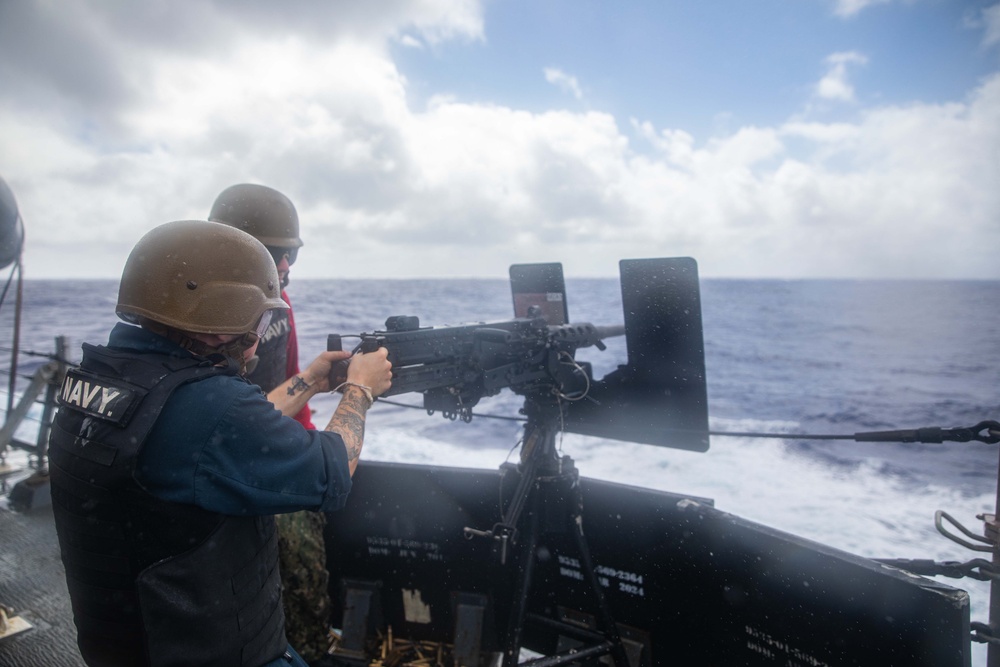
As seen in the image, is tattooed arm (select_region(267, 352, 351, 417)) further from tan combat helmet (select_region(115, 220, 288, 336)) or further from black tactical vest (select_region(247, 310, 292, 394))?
tan combat helmet (select_region(115, 220, 288, 336))

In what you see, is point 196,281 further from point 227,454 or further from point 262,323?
point 227,454

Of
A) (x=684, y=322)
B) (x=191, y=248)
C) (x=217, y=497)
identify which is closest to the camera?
(x=217, y=497)

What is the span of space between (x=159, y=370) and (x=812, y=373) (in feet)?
67.8

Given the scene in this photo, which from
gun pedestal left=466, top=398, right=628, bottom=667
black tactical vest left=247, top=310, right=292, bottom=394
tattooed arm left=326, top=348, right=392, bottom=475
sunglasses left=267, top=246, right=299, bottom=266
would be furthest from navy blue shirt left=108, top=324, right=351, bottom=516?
sunglasses left=267, top=246, right=299, bottom=266

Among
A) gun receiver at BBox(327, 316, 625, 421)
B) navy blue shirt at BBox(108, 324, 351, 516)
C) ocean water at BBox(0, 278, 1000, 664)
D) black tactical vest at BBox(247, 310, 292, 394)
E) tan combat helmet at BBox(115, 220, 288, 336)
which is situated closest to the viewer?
navy blue shirt at BBox(108, 324, 351, 516)

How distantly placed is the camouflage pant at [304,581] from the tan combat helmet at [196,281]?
1.94m

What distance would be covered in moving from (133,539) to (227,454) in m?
0.40

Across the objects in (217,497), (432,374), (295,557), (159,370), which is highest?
(159,370)

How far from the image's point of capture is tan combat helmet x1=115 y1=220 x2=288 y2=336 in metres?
1.86

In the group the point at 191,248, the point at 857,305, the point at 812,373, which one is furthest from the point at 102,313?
the point at 857,305

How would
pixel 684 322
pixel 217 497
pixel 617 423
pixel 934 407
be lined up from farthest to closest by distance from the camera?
1. pixel 934 407
2. pixel 617 423
3. pixel 684 322
4. pixel 217 497

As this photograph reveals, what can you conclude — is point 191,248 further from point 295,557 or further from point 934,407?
point 934,407

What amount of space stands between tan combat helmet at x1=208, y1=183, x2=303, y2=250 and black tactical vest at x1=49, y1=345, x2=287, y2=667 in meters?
1.98

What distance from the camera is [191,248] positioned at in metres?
1.96
